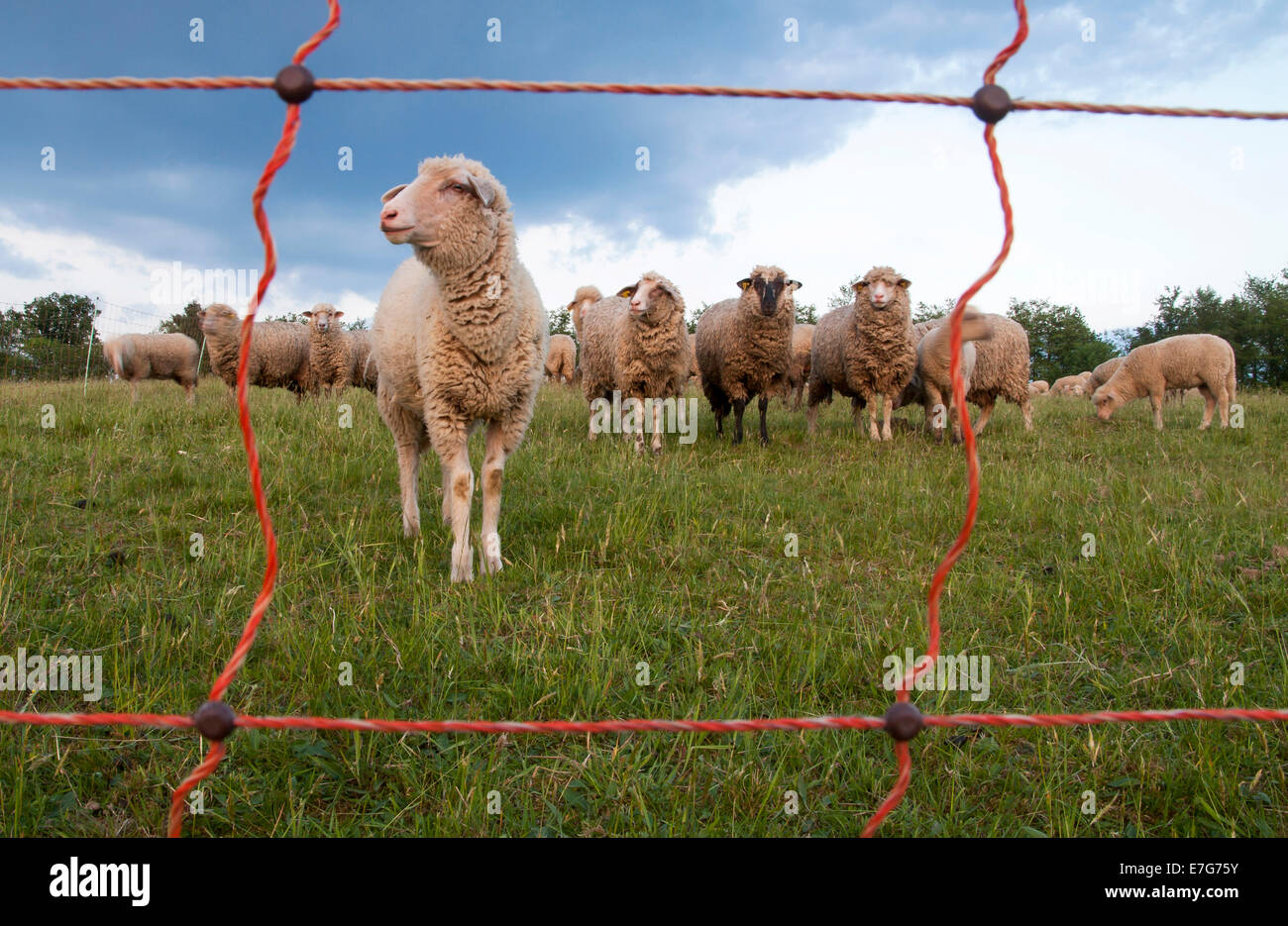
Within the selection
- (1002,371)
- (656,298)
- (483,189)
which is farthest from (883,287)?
(483,189)

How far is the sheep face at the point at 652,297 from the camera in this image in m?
8.08

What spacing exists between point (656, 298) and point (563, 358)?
45.3ft

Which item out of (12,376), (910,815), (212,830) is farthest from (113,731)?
(12,376)

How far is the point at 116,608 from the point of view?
3.08 meters

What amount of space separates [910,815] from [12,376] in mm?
22476

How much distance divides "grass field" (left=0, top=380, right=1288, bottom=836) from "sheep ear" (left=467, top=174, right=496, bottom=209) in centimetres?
185

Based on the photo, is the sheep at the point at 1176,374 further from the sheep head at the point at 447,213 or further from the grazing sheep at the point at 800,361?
the sheep head at the point at 447,213

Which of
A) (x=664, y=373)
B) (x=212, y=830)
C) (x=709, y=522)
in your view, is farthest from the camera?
(x=664, y=373)

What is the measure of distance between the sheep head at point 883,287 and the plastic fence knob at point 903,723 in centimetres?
881

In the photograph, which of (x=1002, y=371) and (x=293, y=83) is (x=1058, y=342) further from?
(x=293, y=83)

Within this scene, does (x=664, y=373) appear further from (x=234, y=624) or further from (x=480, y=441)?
(x=234, y=624)

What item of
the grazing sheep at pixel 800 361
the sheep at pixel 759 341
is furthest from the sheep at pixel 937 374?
the grazing sheep at pixel 800 361

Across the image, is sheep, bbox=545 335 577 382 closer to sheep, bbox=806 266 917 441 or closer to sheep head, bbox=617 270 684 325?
sheep, bbox=806 266 917 441

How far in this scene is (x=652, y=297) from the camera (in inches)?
326
